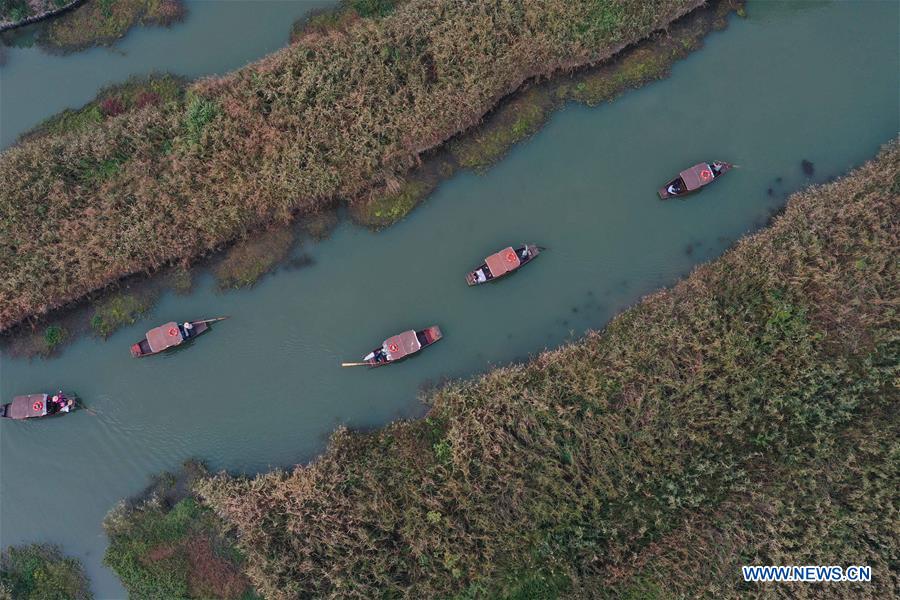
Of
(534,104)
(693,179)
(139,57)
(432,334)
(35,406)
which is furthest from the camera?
(139,57)

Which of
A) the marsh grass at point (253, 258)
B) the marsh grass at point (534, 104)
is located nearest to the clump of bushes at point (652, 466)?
the marsh grass at point (253, 258)

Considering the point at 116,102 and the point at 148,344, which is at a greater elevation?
the point at 116,102

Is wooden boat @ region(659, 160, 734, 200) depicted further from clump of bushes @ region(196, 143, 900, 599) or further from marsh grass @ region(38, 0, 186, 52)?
marsh grass @ region(38, 0, 186, 52)

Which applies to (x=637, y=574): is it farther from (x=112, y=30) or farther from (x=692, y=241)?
(x=112, y=30)

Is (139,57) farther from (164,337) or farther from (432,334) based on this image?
(432,334)

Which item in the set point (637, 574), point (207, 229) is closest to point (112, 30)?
point (207, 229)

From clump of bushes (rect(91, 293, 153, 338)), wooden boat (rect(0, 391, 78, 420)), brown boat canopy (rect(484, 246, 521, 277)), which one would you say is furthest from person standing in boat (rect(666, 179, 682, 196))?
wooden boat (rect(0, 391, 78, 420))

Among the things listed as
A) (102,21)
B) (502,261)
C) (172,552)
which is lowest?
(172,552)

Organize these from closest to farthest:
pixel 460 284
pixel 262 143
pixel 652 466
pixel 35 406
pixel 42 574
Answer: pixel 652 466, pixel 42 574, pixel 35 406, pixel 262 143, pixel 460 284

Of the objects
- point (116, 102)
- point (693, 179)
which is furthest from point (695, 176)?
point (116, 102)
